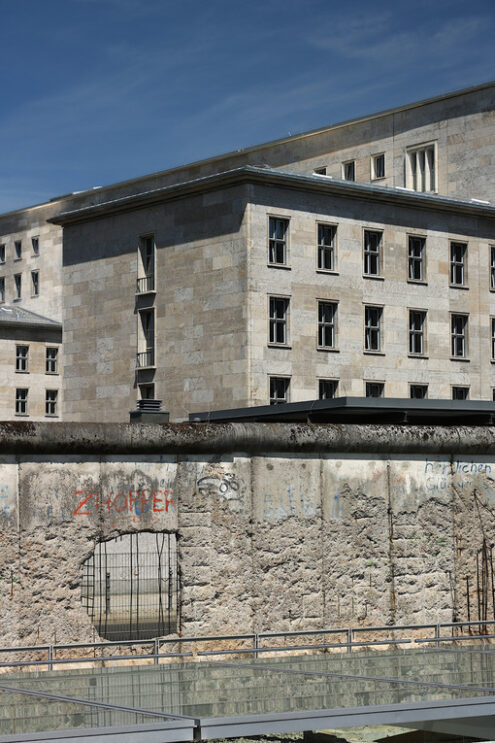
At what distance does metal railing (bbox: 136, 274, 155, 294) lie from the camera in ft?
172

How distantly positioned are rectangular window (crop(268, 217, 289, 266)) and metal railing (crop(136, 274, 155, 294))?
5.56 metres

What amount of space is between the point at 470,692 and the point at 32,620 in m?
7.62

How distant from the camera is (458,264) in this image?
2162 inches

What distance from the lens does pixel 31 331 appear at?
273 feet

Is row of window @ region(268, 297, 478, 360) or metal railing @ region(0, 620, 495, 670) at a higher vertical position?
row of window @ region(268, 297, 478, 360)

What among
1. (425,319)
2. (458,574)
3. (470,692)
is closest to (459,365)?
(425,319)

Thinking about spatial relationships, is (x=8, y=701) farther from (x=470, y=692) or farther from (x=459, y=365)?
(x=459, y=365)

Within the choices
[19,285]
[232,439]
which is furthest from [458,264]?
[19,285]

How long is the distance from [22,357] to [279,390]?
122 ft

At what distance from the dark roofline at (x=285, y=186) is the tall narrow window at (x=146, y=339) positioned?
4.60m

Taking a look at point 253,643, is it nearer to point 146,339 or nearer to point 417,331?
point 146,339

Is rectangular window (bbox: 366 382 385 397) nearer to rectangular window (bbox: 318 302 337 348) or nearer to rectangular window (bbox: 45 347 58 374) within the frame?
rectangular window (bbox: 318 302 337 348)

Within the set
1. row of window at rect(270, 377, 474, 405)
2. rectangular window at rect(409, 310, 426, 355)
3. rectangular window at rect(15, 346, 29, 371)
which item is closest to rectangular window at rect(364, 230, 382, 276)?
rectangular window at rect(409, 310, 426, 355)

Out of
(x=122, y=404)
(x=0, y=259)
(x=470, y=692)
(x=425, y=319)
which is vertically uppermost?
(x=0, y=259)
